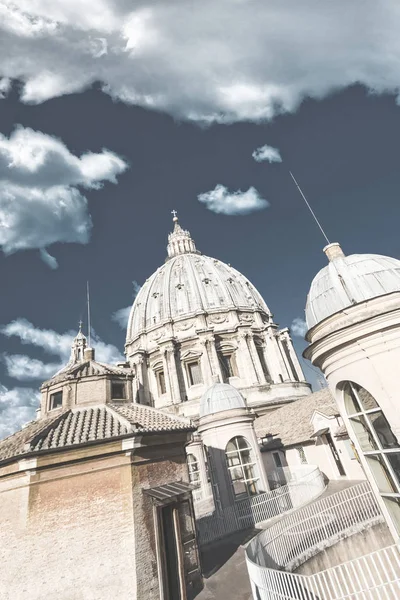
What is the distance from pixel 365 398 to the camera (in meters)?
6.48

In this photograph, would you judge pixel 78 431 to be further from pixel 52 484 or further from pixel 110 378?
pixel 110 378

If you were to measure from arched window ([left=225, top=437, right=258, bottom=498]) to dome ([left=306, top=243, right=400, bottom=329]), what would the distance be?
36.9 ft

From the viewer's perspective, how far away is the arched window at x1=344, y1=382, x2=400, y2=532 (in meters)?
6.02

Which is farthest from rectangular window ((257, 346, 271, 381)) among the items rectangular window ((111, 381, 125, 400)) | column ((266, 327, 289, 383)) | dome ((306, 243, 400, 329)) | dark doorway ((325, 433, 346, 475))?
dome ((306, 243, 400, 329))

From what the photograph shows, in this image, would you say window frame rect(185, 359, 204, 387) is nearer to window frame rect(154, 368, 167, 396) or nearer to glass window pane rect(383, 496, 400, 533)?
window frame rect(154, 368, 167, 396)

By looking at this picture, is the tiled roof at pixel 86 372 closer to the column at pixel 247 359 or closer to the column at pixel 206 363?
the column at pixel 206 363

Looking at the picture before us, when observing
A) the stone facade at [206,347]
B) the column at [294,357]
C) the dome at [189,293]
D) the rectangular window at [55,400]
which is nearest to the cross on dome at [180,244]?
the dome at [189,293]

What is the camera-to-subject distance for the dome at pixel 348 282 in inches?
253

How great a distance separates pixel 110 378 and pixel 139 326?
121ft

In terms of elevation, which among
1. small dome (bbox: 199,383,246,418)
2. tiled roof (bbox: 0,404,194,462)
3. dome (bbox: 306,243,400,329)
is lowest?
tiled roof (bbox: 0,404,194,462)

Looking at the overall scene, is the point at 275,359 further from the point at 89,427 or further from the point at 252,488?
the point at 89,427

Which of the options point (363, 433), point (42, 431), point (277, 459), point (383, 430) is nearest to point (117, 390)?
point (42, 431)

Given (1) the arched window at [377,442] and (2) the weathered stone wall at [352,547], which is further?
(2) the weathered stone wall at [352,547]

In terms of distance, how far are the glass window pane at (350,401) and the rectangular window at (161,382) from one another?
33680mm
